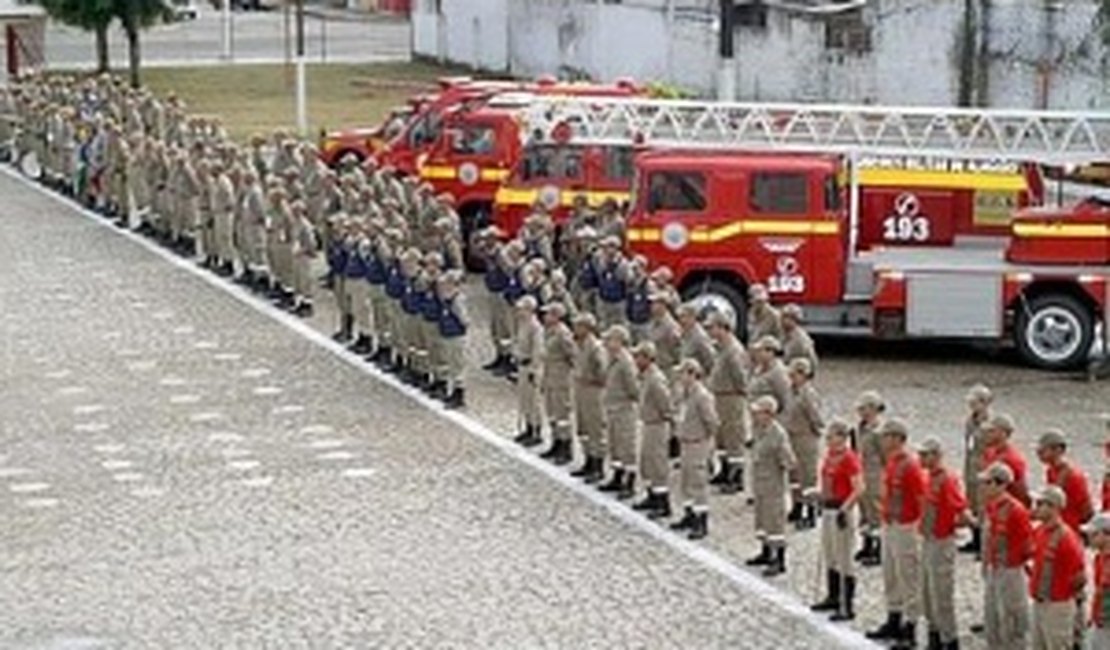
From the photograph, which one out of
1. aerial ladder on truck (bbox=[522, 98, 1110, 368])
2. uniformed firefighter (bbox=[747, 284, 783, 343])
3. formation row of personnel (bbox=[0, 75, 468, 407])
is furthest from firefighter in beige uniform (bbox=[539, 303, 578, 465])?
aerial ladder on truck (bbox=[522, 98, 1110, 368])

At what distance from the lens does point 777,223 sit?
2541 centimetres

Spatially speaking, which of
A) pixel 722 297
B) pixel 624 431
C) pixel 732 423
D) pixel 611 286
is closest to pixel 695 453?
pixel 624 431

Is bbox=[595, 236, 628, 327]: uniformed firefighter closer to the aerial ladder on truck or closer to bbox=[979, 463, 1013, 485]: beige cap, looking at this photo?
the aerial ladder on truck

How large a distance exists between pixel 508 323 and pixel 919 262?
153 inches

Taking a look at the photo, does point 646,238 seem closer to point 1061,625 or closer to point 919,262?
point 919,262

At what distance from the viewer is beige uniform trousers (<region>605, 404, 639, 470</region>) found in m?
20.1

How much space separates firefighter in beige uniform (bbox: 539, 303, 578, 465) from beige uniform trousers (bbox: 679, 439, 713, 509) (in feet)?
→ 7.76

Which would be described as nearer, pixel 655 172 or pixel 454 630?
pixel 454 630

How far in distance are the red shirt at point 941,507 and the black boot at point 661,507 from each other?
3821 millimetres

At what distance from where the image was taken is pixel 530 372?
21.8 metres

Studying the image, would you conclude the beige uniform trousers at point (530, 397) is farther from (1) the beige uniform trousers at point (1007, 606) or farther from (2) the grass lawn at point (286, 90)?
(2) the grass lawn at point (286, 90)

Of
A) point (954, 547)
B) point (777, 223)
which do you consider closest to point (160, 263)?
point (777, 223)

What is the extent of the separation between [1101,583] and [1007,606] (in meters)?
1.01

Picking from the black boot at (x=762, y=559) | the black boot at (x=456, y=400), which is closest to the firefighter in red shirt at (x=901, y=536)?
the black boot at (x=762, y=559)
